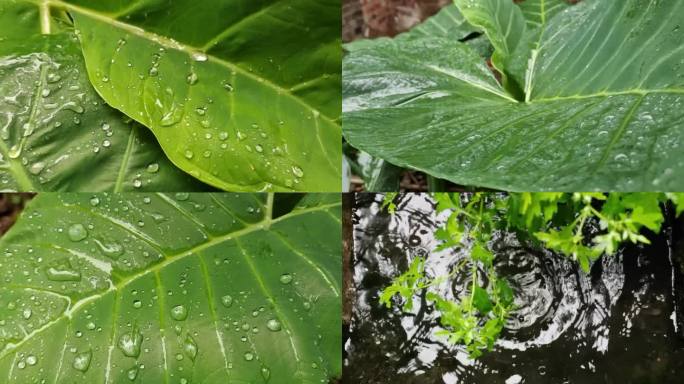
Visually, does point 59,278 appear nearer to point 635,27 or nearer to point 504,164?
point 504,164

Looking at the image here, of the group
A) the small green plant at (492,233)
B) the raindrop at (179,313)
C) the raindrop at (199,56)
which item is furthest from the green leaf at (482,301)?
the raindrop at (199,56)

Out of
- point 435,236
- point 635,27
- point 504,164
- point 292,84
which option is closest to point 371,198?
point 435,236

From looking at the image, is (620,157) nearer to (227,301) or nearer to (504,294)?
(504,294)

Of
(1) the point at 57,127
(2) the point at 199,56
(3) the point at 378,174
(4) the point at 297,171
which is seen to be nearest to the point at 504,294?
(3) the point at 378,174

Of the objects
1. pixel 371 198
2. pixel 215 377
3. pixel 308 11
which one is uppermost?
pixel 308 11

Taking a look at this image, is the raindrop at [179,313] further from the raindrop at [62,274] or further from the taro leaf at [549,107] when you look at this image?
the taro leaf at [549,107]

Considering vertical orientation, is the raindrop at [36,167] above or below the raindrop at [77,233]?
above
